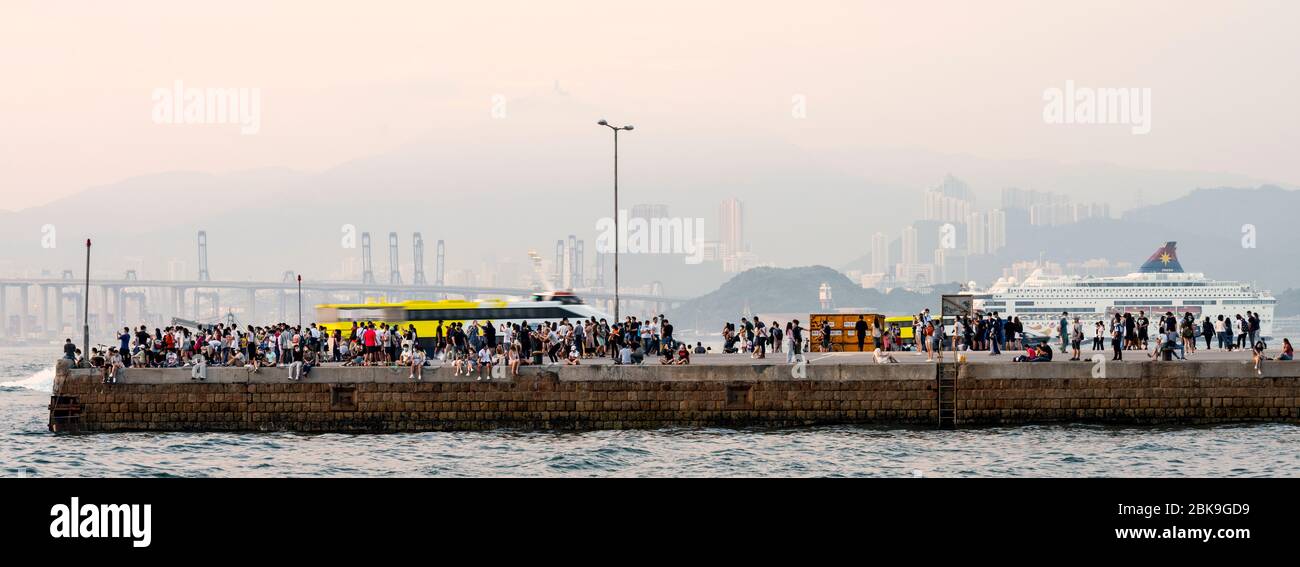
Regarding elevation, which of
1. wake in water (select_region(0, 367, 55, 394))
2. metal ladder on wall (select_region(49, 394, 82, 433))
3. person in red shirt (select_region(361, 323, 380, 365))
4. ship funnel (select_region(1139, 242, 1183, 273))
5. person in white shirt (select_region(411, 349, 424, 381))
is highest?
ship funnel (select_region(1139, 242, 1183, 273))

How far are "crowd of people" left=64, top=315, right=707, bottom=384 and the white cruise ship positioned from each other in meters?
124

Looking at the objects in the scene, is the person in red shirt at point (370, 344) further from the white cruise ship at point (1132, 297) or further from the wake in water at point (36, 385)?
the white cruise ship at point (1132, 297)

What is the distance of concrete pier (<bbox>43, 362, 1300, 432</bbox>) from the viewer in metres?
36.9

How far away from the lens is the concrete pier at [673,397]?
36938 millimetres

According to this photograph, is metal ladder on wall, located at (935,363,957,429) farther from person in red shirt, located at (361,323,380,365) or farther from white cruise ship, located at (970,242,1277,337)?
white cruise ship, located at (970,242,1277,337)

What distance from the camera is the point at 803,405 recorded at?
3784 cm

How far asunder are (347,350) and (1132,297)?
13723 centimetres

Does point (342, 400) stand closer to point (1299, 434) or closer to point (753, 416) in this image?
point (753, 416)

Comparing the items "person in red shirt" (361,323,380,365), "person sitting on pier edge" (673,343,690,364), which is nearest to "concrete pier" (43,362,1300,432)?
"person sitting on pier edge" (673,343,690,364)

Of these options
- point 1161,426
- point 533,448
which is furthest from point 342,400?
point 1161,426

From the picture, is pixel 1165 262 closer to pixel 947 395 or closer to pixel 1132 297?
pixel 1132 297

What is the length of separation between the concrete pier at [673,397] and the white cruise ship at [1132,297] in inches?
4915

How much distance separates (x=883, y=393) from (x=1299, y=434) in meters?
10.2
